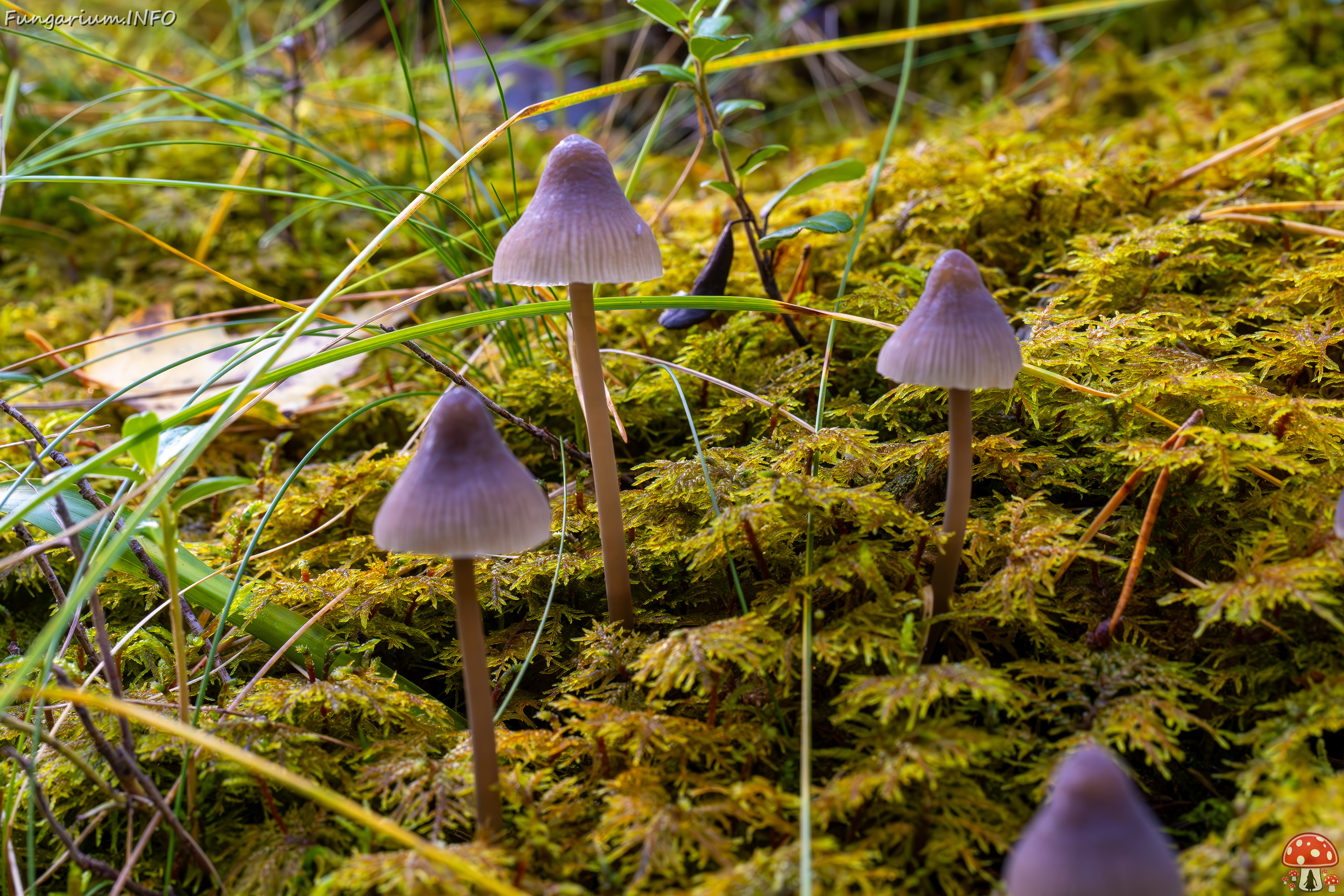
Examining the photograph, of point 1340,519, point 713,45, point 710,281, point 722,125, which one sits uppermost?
point 713,45

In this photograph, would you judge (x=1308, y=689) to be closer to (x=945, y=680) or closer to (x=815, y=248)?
(x=945, y=680)

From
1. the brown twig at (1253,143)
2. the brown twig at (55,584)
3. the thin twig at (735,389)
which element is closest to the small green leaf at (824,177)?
the thin twig at (735,389)

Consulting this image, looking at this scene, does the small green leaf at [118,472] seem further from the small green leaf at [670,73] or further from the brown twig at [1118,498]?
the brown twig at [1118,498]

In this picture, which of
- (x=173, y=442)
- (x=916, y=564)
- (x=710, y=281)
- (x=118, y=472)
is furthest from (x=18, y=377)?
(x=916, y=564)

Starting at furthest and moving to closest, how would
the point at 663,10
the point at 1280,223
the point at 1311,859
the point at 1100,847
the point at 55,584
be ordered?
1. the point at 1280,223
2. the point at 663,10
3. the point at 55,584
4. the point at 1311,859
5. the point at 1100,847

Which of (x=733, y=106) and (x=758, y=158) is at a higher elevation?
(x=733, y=106)

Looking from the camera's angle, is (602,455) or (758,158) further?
(758,158)

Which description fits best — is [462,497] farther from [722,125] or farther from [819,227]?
[722,125]
